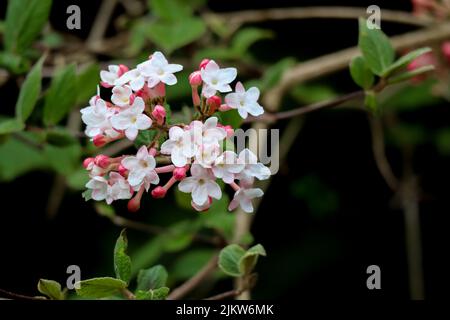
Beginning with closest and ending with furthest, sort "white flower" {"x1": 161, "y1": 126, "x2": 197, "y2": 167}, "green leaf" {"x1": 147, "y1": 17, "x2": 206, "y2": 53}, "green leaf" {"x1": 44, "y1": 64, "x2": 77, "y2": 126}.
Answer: "white flower" {"x1": 161, "y1": 126, "x2": 197, "y2": 167}, "green leaf" {"x1": 44, "y1": 64, "x2": 77, "y2": 126}, "green leaf" {"x1": 147, "y1": 17, "x2": 206, "y2": 53}

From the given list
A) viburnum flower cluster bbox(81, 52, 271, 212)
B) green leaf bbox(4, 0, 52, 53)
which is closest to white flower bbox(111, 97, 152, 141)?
viburnum flower cluster bbox(81, 52, 271, 212)

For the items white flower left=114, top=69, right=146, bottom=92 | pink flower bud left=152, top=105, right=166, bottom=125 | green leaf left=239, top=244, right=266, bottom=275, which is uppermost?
white flower left=114, top=69, right=146, bottom=92

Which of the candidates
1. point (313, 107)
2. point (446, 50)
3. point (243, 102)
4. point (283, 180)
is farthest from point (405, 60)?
point (283, 180)

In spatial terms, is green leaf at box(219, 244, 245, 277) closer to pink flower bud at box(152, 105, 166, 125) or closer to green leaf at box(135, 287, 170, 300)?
green leaf at box(135, 287, 170, 300)

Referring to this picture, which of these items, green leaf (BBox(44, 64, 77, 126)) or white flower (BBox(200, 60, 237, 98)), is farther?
green leaf (BBox(44, 64, 77, 126))

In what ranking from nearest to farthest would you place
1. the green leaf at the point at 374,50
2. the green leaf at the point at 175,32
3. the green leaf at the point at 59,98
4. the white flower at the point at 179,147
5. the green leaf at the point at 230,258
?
the white flower at the point at 179,147, the green leaf at the point at 230,258, the green leaf at the point at 374,50, the green leaf at the point at 59,98, the green leaf at the point at 175,32

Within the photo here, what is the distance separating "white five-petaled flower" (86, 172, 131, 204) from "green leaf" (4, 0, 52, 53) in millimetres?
708

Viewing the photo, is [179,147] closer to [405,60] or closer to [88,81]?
[405,60]

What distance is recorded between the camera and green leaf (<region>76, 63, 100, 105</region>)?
1.69 meters

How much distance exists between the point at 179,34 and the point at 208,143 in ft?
3.46

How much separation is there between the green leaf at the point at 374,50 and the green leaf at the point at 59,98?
658 millimetres

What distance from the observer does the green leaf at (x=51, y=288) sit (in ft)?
3.80

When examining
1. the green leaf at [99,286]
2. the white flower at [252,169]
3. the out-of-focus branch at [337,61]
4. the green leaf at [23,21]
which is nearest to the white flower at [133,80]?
the white flower at [252,169]

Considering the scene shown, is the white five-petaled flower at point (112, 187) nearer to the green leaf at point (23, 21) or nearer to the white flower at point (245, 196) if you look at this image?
the white flower at point (245, 196)
